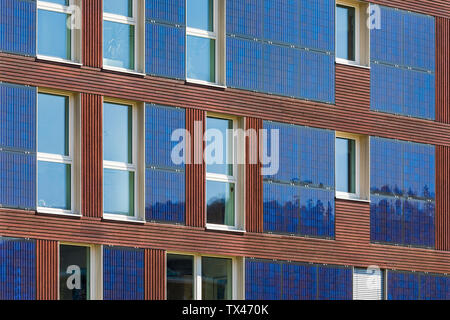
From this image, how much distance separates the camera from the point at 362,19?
139 feet

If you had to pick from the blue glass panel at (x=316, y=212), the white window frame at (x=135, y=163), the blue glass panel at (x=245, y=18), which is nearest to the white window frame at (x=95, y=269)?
the white window frame at (x=135, y=163)

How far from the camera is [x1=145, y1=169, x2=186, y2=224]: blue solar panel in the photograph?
3753 cm

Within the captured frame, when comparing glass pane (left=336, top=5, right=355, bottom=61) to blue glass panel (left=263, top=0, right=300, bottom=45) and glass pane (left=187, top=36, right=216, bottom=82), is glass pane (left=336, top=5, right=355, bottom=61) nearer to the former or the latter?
blue glass panel (left=263, top=0, right=300, bottom=45)

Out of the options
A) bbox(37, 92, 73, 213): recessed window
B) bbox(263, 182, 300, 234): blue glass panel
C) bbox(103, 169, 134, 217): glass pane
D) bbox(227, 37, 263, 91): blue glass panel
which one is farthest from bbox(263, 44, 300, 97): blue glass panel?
bbox(37, 92, 73, 213): recessed window

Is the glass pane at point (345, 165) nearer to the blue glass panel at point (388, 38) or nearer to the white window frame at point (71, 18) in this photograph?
the blue glass panel at point (388, 38)

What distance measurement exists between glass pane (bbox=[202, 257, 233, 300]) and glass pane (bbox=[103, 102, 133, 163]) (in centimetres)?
313

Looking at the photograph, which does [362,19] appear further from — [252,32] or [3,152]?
[3,152]

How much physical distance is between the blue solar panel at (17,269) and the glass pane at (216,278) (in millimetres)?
4638

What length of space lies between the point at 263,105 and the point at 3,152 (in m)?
7.17

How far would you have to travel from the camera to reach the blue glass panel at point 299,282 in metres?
39.6

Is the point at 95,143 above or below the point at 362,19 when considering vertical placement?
below

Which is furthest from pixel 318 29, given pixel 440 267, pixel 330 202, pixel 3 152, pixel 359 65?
pixel 3 152
